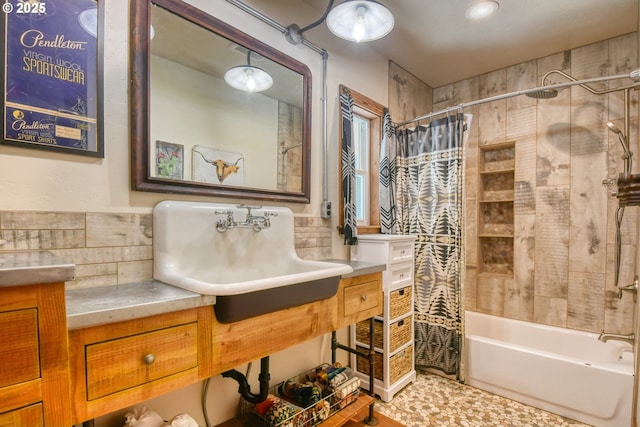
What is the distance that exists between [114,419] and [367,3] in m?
2.14

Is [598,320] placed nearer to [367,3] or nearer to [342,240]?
[342,240]

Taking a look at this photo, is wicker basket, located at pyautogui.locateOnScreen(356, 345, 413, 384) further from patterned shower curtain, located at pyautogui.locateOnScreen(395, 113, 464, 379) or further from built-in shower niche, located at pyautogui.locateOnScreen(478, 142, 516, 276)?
built-in shower niche, located at pyautogui.locateOnScreen(478, 142, 516, 276)

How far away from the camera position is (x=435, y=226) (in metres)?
2.38

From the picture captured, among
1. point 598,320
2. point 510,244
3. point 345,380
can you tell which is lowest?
point 345,380

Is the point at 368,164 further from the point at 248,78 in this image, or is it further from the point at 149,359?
the point at 149,359

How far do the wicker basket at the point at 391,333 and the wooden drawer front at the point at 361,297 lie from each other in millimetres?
440

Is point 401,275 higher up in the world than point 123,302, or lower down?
lower down

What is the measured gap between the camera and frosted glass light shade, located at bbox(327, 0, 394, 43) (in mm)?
1596

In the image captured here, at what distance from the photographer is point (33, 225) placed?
1.05 meters

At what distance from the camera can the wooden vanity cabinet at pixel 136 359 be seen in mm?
810

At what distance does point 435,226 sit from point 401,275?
0.48 meters

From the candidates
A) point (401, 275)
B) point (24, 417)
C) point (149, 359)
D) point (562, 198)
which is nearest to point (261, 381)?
point (149, 359)

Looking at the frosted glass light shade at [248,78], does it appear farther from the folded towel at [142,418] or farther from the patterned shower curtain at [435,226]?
the folded towel at [142,418]

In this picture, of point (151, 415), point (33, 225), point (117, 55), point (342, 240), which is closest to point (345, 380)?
point (342, 240)
